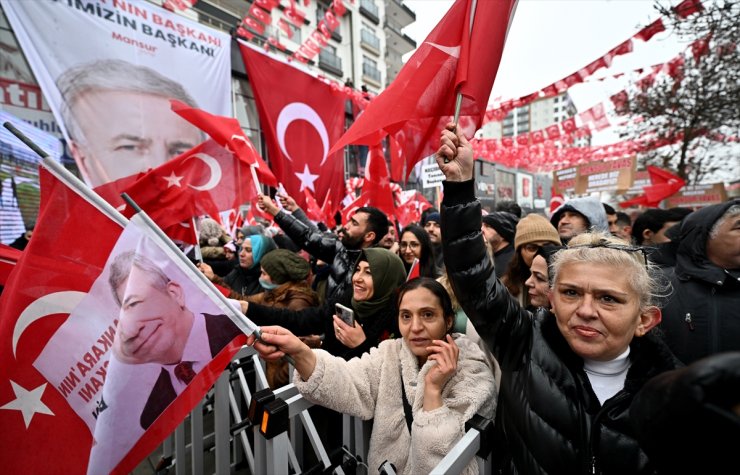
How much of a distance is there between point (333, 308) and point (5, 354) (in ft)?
5.14

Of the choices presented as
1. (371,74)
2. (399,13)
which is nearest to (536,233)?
(371,74)

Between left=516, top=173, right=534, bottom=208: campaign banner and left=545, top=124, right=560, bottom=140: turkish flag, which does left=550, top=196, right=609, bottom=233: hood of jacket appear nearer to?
left=545, top=124, right=560, bottom=140: turkish flag

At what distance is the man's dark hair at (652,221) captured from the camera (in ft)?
12.8

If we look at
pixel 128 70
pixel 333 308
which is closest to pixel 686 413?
pixel 333 308

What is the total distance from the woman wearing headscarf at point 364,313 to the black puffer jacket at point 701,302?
1.51 metres

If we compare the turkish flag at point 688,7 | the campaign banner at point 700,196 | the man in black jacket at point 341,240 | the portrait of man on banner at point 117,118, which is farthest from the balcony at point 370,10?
the man in black jacket at point 341,240

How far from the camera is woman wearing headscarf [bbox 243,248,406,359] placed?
1.96 m

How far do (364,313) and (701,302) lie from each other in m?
1.79

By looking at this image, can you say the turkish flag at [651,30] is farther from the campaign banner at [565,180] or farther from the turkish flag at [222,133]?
the campaign banner at [565,180]

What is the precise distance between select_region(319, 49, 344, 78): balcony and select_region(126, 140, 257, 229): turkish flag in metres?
22.2

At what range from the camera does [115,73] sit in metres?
6.31

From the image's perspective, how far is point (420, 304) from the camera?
163 centimetres

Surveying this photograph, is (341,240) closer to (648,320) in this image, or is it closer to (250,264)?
(250,264)

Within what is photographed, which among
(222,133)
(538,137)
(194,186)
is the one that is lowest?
(194,186)
